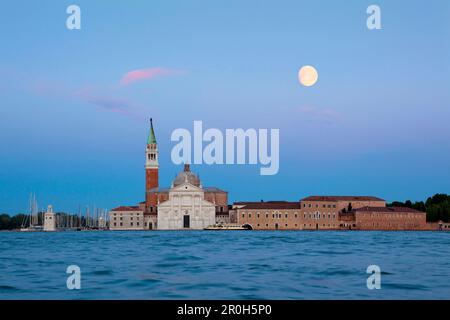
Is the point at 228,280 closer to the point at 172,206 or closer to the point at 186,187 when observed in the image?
the point at 186,187

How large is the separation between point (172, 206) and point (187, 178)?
4.50 metres

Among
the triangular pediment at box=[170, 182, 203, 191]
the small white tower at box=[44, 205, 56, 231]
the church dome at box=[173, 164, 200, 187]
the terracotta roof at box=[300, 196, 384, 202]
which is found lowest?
the small white tower at box=[44, 205, 56, 231]

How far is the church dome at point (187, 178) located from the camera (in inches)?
2635

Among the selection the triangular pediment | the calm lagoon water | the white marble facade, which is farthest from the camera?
the white marble facade

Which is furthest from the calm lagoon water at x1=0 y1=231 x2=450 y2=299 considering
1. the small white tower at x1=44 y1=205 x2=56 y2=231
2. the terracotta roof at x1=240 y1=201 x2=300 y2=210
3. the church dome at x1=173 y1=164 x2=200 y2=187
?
the small white tower at x1=44 y1=205 x2=56 y2=231

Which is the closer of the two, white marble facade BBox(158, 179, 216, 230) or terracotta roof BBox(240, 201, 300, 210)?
terracotta roof BBox(240, 201, 300, 210)

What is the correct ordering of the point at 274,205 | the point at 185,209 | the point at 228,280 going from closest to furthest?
the point at 228,280 → the point at 274,205 → the point at 185,209

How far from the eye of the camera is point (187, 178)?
67.0 meters

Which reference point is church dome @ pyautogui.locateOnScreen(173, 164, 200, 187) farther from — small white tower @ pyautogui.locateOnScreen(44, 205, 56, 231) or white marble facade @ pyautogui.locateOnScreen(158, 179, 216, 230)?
small white tower @ pyautogui.locateOnScreen(44, 205, 56, 231)

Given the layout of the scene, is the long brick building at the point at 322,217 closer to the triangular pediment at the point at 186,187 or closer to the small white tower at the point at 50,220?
the triangular pediment at the point at 186,187

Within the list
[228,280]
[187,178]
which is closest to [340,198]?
[187,178]

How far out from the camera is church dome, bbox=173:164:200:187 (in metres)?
66.9

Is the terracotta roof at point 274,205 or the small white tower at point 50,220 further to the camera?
the small white tower at point 50,220

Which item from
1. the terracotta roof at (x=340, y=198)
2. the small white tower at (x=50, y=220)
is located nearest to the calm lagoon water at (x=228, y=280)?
the terracotta roof at (x=340, y=198)
